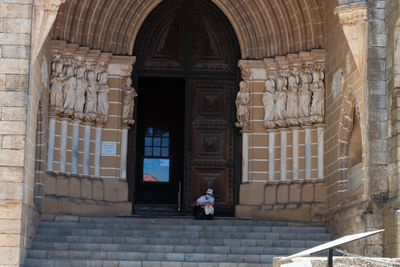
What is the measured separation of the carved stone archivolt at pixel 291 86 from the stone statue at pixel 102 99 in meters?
2.80

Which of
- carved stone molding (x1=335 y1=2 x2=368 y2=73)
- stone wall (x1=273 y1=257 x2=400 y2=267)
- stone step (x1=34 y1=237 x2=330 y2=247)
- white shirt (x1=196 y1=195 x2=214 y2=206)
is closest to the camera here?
stone wall (x1=273 y1=257 x2=400 y2=267)

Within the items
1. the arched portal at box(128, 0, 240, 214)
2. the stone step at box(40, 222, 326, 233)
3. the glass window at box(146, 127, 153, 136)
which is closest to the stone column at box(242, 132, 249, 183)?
the arched portal at box(128, 0, 240, 214)

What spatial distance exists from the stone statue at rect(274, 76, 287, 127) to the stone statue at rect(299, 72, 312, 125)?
39 centimetres

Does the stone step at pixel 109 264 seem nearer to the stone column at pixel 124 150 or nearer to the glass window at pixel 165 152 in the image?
the stone column at pixel 124 150

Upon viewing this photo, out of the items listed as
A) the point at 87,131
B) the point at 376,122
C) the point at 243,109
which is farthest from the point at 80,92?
the point at 376,122

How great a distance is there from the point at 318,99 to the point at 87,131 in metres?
4.63

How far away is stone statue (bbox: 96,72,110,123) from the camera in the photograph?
55.0ft

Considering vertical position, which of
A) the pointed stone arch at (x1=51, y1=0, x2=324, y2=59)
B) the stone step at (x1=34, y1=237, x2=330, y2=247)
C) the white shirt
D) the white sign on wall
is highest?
the pointed stone arch at (x1=51, y1=0, x2=324, y2=59)

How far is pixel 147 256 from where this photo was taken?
45.2 feet

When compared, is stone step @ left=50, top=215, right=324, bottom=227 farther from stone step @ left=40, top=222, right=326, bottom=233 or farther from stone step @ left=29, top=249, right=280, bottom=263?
stone step @ left=29, top=249, right=280, bottom=263

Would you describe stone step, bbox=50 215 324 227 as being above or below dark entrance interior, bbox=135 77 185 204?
below

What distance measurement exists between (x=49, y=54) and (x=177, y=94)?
610cm

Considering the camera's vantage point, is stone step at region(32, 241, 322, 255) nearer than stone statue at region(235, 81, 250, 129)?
Yes

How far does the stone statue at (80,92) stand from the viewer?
53.5 ft
